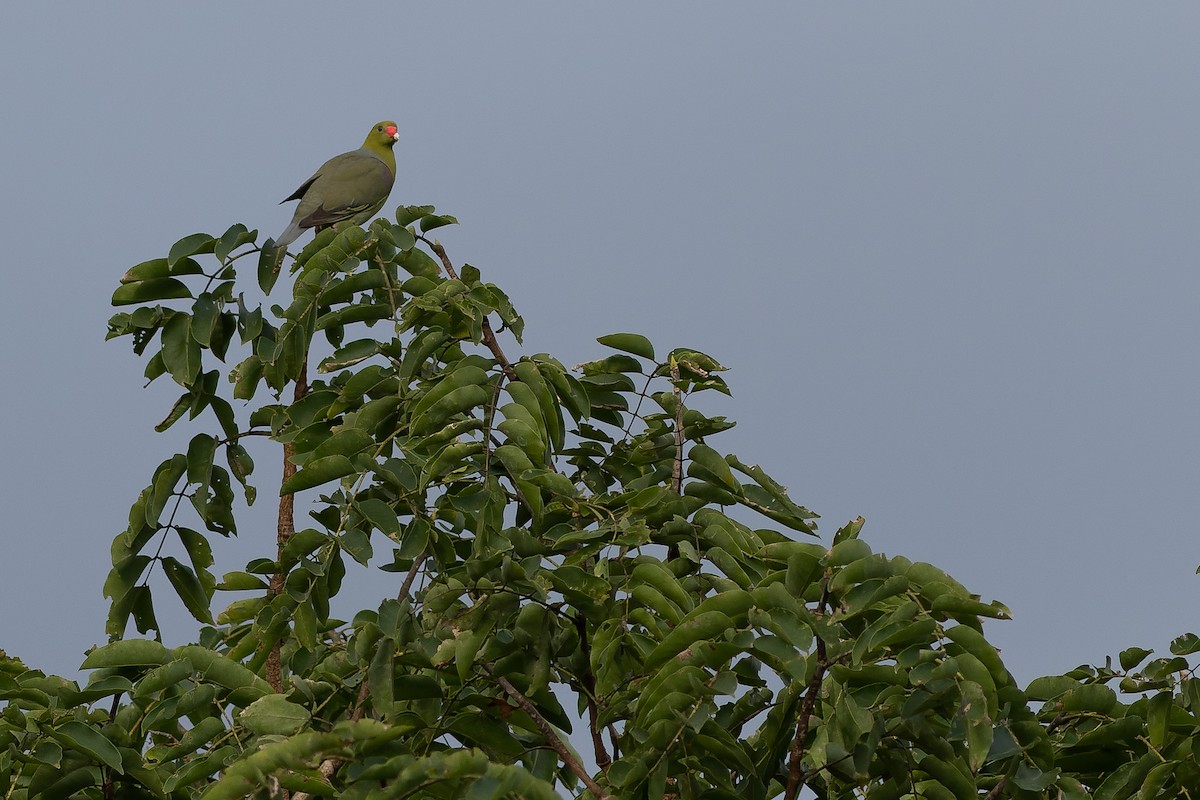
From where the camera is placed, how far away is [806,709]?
8.85 feet

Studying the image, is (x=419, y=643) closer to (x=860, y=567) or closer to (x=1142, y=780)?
(x=860, y=567)

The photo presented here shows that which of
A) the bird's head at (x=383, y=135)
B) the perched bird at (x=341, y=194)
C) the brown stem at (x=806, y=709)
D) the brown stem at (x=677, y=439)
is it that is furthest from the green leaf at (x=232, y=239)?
the bird's head at (x=383, y=135)

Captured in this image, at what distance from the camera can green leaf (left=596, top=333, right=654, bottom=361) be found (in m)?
3.52

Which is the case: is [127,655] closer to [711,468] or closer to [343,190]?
[711,468]

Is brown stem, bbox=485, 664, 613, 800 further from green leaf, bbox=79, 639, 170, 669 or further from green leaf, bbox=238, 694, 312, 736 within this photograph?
green leaf, bbox=79, 639, 170, 669

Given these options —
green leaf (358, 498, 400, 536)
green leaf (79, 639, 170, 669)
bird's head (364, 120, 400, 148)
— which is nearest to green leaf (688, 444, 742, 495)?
green leaf (358, 498, 400, 536)

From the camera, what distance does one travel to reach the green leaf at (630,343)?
3.52 m

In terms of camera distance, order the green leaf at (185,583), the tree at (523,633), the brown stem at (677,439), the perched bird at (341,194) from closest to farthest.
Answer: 1. the tree at (523,633)
2. the brown stem at (677,439)
3. the green leaf at (185,583)
4. the perched bird at (341,194)

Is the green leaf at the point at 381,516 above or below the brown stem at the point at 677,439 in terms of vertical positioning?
below

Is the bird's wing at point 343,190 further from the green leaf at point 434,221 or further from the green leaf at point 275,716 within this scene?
the green leaf at point 275,716

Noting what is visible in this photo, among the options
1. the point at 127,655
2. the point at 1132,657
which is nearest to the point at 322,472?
the point at 127,655

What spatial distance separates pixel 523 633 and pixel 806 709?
0.61 meters

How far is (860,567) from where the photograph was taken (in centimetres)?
261

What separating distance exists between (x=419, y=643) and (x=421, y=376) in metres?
0.78
